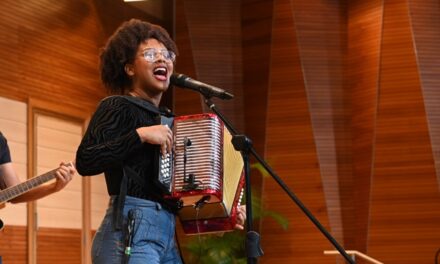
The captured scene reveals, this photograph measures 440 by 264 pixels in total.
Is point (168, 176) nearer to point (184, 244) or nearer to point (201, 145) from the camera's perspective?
point (201, 145)

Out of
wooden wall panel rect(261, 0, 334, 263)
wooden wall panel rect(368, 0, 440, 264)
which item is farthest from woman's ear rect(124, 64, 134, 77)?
wooden wall panel rect(368, 0, 440, 264)

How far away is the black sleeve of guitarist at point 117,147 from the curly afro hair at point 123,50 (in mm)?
211

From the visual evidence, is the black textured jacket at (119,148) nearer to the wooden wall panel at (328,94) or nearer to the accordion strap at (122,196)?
the accordion strap at (122,196)

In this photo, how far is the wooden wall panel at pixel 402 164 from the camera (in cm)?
791

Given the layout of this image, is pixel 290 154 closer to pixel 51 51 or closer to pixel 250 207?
pixel 51 51

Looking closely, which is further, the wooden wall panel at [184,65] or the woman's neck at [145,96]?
the wooden wall panel at [184,65]

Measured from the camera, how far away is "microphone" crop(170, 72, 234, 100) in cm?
276

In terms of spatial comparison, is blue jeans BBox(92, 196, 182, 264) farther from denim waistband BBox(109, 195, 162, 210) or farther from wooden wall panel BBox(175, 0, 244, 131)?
wooden wall panel BBox(175, 0, 244, 131)

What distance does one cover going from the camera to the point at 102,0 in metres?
8.27

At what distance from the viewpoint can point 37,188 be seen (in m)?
4.09

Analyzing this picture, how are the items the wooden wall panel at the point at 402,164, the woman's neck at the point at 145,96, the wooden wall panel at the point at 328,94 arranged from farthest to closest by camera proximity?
the wooden wall panel at the point at 328,94 < the wooden wall panel at the point at 402,164 < the woman's neck at the point at 145,96

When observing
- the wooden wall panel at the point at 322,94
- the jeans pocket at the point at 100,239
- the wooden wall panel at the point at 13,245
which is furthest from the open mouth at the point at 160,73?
the wooden wall panel at the point at 322,94

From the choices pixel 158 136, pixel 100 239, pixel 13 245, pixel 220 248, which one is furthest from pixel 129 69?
pixel 220 248

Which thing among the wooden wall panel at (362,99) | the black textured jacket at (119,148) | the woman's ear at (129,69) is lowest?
the black textured jacket at (119,148)
